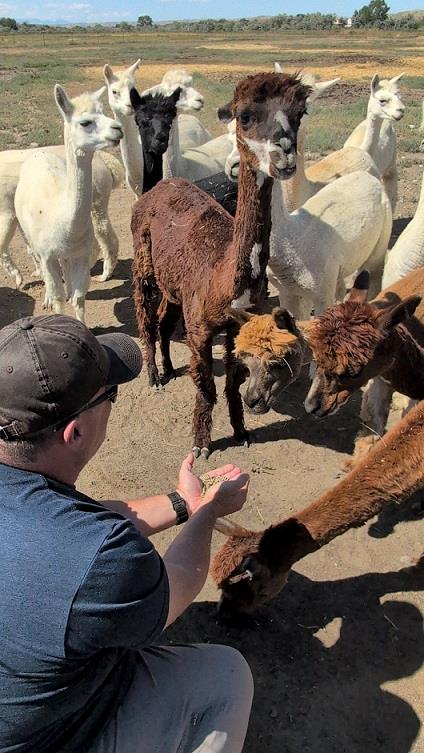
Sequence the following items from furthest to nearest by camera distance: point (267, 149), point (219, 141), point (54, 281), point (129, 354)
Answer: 1. point (219, 141)
2. point (54, 281)
3. point (267, 149)
4. point (129, 354)

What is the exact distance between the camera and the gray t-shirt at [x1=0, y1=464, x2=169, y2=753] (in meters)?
1.46

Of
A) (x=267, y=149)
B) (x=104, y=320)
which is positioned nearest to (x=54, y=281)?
(x=104, y=320)

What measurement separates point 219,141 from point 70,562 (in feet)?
25.4

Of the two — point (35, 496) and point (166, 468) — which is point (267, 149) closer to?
point (166, 468)

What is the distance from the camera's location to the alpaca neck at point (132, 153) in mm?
7066

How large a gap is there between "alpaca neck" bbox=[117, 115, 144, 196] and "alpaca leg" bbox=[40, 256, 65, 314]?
1847mm

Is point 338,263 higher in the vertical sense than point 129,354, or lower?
lower

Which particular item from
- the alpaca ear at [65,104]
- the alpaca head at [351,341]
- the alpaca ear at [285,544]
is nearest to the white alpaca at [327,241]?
the alpaca head at [351,341]

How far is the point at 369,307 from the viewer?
130 inches

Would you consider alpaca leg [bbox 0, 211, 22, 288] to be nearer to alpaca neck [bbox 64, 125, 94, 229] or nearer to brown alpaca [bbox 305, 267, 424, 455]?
alpaca neck [bbox 64, 125, 94, 229]

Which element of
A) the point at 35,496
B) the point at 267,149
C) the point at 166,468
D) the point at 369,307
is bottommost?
the point at 166,468

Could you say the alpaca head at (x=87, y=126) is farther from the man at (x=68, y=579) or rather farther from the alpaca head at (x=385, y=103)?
the alpaca head at (x=385, y=103)

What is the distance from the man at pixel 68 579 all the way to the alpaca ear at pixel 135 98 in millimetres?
5309

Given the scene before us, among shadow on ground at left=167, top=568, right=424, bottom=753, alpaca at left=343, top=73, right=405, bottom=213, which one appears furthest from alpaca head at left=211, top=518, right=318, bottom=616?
alpaca at left=343, top=73, right=405, bottom=213
